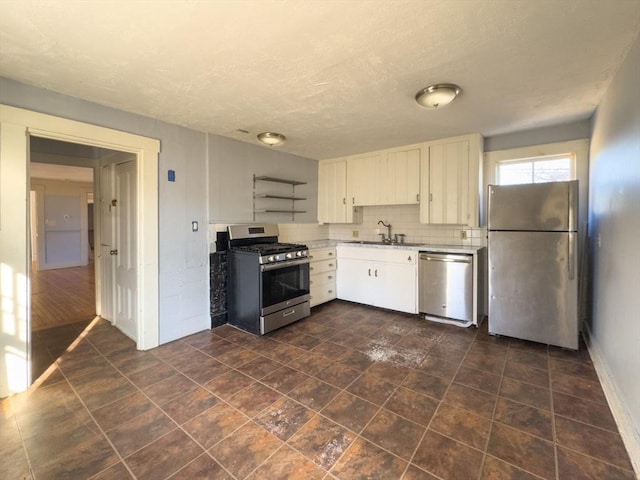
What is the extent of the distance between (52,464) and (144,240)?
72.4 inches

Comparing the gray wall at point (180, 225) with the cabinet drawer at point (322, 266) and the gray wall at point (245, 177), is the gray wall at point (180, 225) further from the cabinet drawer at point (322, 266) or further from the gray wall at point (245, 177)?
the cabinet drawer at point (322, 266)

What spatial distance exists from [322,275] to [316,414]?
249 centimetres

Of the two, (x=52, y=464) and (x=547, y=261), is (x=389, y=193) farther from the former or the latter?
(x=52, y=464)

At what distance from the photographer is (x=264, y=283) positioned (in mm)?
3258

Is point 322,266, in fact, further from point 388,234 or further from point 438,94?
point 438,94

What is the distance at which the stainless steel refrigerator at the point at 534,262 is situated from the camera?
2.78 metres

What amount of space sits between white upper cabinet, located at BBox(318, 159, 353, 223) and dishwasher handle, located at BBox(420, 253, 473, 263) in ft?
4.85

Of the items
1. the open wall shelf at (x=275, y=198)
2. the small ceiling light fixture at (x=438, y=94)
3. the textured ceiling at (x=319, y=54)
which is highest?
the textured ceiling at (x=319, y=54)

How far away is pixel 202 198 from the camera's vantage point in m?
3.41

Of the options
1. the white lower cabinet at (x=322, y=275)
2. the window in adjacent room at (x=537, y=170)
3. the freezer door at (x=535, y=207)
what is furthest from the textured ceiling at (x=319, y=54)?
the white lower cabinet at (x=322, y=275)

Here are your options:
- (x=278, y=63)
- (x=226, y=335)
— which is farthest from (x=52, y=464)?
(x=278, y=63)

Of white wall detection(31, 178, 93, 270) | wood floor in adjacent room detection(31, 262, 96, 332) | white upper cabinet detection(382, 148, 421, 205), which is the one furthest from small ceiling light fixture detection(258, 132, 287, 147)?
white wall detection(31, 178, 93, 270)

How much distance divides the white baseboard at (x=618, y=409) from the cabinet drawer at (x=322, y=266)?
9.92ft

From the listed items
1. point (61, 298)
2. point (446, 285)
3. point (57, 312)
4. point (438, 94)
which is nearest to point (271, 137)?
point (438, 94)
